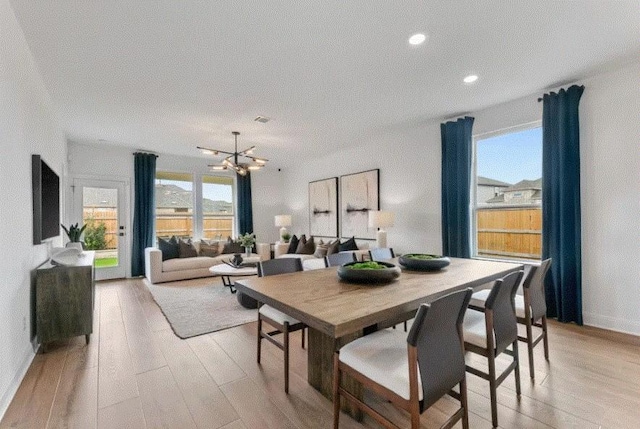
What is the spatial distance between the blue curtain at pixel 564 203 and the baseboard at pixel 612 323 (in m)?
0.11

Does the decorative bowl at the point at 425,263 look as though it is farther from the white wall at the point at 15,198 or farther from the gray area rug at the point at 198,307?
the white wall at the point at 15,198

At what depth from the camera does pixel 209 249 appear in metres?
6.20

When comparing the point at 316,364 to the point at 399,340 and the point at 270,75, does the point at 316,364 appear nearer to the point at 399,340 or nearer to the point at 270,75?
the point at 399,340

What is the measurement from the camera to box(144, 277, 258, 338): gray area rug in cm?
323

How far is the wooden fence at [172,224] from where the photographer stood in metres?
5.73

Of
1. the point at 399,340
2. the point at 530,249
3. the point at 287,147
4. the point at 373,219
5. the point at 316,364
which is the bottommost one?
the point at 316,364

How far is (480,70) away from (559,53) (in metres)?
0.62

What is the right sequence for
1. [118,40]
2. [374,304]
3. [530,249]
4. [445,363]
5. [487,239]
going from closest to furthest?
[445,363] < [374,304] < [118,40] < [530,249] < [487,239]

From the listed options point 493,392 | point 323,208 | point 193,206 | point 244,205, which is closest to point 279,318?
point 493,392

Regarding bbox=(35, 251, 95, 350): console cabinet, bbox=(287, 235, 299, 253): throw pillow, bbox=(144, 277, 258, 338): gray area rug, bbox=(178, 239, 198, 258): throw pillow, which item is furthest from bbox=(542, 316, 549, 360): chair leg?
bbox=(178, 239, 198, 258): throw pillow

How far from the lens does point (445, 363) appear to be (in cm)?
135

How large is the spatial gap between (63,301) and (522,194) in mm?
5104

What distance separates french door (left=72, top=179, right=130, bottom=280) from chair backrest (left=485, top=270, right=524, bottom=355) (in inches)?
254

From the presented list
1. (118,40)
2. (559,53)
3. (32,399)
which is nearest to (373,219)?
(559,53)
